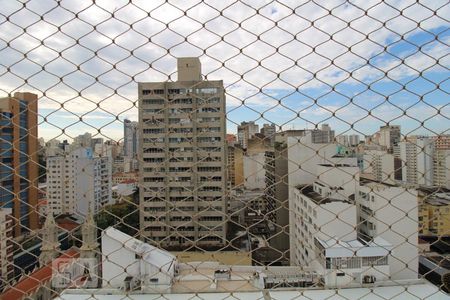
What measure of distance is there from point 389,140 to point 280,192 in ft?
26.4

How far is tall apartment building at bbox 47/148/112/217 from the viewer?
111cm

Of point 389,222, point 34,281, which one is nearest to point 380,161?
point 34,281

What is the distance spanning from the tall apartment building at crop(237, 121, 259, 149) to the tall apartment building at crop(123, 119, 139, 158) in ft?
1.08

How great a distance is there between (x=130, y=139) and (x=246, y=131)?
372mm

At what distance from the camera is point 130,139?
117 centimetres

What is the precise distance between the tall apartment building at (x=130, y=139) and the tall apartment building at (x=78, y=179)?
0.08 metres

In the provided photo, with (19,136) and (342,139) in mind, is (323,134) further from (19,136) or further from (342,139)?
(19,136)

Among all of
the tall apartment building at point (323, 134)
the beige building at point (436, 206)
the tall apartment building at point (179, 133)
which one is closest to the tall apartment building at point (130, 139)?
the tall apartment building at point (179, 133)

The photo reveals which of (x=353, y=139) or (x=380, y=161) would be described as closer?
(x=353, y=139)

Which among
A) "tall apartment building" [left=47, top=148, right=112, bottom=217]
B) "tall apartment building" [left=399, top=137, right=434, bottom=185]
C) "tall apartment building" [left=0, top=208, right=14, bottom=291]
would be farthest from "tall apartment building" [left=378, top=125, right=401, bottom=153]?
"tall apartment building" [left=0, top=208, right=14, bottom=291]

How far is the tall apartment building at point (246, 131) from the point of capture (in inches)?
42.4

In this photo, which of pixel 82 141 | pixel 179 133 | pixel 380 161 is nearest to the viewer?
pixel 82 141

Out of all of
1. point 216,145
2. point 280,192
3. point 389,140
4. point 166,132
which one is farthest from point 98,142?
point 280,192

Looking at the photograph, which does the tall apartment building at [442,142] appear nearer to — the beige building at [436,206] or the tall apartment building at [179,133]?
the beige building at [436,206]
